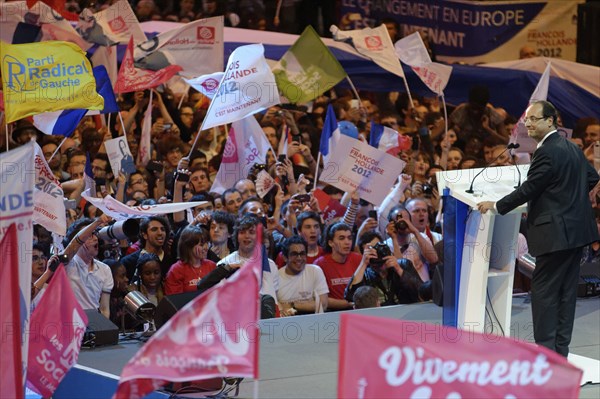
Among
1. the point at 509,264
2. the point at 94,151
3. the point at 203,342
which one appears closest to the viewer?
the point at 203,342

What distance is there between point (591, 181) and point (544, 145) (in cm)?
39

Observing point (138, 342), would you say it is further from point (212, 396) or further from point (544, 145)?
point (544, 145)

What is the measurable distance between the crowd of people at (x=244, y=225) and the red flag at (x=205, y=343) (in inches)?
108

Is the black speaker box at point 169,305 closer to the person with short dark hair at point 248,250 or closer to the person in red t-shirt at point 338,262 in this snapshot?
the person with short dark hair at point 248,250

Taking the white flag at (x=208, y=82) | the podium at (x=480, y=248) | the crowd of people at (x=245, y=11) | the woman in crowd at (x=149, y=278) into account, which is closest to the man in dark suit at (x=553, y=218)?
the podium at (x=480, y=248)

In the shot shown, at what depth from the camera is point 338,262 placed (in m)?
9.34

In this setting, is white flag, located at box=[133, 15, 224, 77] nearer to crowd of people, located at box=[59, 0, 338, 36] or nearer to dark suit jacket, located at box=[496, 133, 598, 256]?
crowd of people, located at box=[59, 0, 338, 36]

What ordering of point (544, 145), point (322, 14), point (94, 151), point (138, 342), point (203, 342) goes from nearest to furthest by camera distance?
point (203, 342) < point (544, 145) < point (138, 342) < point (94, 151) < point (322, 14)

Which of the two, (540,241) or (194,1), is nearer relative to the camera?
(540,241)

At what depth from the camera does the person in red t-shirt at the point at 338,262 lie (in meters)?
9.23

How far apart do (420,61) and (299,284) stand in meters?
4.37

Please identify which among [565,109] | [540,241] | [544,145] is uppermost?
[544,145]

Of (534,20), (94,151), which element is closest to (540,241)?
(94,151)

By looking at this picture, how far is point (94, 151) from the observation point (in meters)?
11.2
